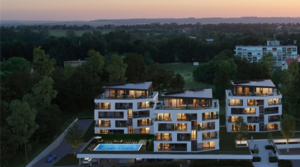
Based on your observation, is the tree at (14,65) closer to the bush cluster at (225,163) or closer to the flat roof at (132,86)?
the flat roof at (132,86)

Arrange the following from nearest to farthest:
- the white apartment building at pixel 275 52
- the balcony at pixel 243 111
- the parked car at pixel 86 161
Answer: the parked car at pixel 86 161 < the balcony at pixel 243 111 < the white apartment building at pixel 275 52

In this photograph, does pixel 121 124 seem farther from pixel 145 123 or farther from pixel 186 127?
pixel 186 127

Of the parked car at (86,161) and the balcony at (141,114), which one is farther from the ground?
the balcony at (141,114)

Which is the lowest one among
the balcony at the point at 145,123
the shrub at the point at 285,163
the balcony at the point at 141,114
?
the shrub at the point at 285,163

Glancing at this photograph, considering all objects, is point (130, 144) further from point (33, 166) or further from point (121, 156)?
point (33, 166)

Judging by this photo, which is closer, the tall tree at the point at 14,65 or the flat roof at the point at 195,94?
the flat roof at the point at 195,94

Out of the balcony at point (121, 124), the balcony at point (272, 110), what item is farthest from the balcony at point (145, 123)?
the balcony at point (272, 110)

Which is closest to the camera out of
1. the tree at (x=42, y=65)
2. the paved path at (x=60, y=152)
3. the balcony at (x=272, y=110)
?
the paved path at (x=60, y=152)

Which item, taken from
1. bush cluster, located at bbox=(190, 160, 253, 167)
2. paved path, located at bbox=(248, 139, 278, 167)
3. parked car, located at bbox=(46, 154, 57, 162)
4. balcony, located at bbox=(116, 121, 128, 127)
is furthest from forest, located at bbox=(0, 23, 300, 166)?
bush cluster, located at bbox=(190, 160, 253, 167)
